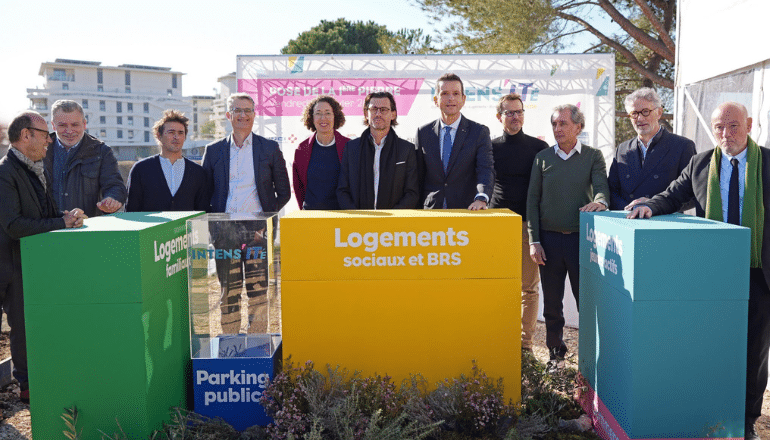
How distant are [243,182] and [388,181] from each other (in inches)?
44.3

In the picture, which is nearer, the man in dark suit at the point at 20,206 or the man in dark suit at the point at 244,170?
the man in dark suit at the point at 20,206

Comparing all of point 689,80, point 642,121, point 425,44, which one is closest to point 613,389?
point 642,121

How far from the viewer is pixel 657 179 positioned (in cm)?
382

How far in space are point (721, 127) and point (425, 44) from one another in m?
19.0

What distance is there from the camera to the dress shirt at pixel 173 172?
4.26 metres

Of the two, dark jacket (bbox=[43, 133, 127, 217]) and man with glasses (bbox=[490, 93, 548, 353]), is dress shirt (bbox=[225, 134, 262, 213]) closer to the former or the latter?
dark jacket (bbox=[43, 133, 127, 217])

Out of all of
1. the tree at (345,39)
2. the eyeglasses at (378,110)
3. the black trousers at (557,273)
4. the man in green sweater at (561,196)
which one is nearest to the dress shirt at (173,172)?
the eyeglasses at (378,110)

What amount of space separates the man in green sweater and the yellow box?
4.19 ft

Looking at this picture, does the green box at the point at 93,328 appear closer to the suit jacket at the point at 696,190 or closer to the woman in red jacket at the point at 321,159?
the woman in red jacket at the point at 321,159

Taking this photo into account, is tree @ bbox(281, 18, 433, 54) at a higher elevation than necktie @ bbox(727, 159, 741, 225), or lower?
higher

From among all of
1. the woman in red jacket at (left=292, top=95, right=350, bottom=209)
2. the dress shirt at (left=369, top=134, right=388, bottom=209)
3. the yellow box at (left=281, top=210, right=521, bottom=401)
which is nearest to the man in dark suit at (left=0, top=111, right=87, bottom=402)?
the yellow box at (left=281, top=210, right=521, bottom=401)

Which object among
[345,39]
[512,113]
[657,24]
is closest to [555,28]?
[657,24]

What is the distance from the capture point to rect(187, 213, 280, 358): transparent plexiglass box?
9.50 feet

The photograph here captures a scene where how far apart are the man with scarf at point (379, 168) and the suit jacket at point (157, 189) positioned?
111cm
